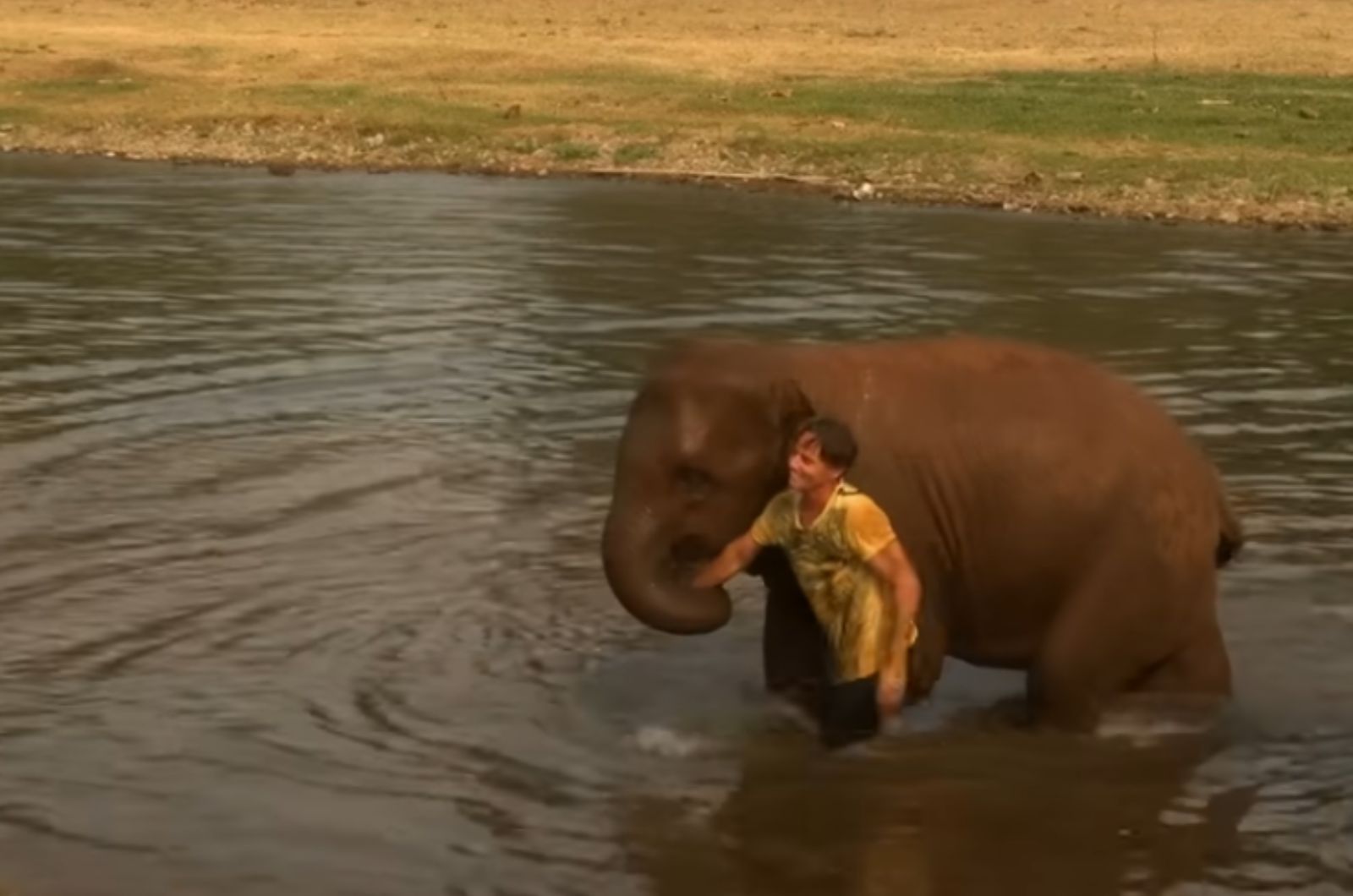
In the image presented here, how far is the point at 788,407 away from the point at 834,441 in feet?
1.25

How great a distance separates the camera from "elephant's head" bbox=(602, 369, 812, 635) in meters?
7.93

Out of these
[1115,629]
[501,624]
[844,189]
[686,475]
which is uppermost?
[686,475]

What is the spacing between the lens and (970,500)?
823 centimetres

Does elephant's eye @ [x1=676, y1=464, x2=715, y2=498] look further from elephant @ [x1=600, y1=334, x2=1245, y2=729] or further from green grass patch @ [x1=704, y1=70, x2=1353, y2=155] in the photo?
green grass patch @ [x1=704, y1=70, x2=1353, y2=155]

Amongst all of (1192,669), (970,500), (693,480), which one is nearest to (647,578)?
(693,480)

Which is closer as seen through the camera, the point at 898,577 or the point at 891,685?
the point at 898,577

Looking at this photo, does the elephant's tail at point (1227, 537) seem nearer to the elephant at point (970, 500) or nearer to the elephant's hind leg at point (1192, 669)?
the elephant at point (970, 500)

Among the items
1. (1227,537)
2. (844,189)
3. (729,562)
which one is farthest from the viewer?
(844,189)

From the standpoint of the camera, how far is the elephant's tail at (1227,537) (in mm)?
8445

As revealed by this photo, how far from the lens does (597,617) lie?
1002 centimetres

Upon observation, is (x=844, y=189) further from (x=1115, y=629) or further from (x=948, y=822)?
(x=948, y=822)

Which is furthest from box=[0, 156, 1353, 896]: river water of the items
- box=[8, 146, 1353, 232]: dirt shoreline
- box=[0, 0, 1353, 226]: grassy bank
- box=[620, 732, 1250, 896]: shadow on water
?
box=[0, 0, 1353, 226]: grassy bank

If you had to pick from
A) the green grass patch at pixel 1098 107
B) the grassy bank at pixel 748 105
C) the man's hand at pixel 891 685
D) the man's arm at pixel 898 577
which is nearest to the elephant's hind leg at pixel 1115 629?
the man's hand at pixel 891 685

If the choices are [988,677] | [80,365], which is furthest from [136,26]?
[988,677]
